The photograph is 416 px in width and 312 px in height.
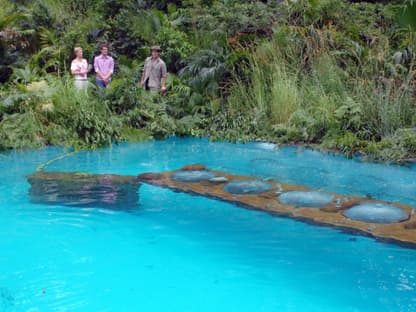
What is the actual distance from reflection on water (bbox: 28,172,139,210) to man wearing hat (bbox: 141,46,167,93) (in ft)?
15.5

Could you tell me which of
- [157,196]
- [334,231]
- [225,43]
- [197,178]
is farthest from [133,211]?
[225,43]

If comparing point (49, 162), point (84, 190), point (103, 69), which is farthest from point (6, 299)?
point (103, 69)

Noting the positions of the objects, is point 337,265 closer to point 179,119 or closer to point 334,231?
point 334,231

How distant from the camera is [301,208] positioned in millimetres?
5516

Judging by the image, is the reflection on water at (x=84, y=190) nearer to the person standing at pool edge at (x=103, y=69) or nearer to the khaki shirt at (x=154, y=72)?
the person standing at pool edge at (x=103, y=69)

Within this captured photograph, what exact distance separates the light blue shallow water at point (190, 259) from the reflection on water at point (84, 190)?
0.50 feet

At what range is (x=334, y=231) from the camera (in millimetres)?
4961

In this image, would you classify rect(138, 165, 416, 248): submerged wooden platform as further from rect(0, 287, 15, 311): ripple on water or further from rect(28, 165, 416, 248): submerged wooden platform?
rect(0, 287, 15, 311): ripple on water

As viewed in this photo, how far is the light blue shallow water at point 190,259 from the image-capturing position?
→ 3809 mm

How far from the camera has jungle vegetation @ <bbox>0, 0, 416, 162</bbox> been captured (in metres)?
8.91

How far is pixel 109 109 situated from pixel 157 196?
15.2 feet

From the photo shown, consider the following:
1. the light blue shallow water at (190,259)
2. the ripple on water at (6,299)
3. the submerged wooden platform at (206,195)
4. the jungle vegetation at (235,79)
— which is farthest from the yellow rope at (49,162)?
the ripple on water at (6,299)

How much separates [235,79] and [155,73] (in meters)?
1.74

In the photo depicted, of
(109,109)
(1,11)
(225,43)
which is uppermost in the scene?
(1,11)
